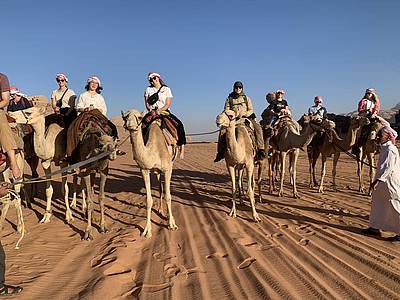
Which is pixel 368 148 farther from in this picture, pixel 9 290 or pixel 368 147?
pixel 9 290

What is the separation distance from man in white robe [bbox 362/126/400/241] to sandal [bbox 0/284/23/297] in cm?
585

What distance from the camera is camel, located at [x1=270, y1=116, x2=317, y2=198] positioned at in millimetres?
10633

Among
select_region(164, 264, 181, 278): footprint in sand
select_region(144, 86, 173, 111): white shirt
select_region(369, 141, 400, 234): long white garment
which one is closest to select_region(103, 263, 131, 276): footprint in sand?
select_region(164, 264, 181, 278): footprint in sand

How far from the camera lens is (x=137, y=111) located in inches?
259

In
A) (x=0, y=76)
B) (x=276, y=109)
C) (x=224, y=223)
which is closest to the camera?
(x=0, y=76)

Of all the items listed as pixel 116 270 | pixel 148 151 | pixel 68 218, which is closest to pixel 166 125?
pixel 148 151

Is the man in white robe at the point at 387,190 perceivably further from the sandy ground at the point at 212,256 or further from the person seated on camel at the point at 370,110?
the person seated on camel at the point at 370,110

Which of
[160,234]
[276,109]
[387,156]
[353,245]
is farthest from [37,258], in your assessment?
[276,109]

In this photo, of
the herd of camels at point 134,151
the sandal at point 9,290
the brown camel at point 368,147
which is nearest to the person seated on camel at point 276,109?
the herd of camels at point 134,151

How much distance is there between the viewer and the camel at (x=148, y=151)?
6527mm

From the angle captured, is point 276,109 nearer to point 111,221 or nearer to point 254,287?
point 111,221

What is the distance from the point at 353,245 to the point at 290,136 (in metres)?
5.24

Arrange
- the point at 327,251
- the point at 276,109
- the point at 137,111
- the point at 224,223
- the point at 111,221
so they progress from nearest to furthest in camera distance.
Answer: the point at 327,251
the point at 137,111
the point at 224,223
the point at 111,221
the point at 276,109

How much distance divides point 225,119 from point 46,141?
13.9 ft
